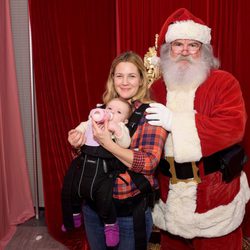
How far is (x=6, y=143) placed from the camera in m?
3.05

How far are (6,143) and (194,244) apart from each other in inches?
72.2

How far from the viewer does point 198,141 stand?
179 cm

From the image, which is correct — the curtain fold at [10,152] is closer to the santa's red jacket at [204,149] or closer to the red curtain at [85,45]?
the red curtain at [85,45]

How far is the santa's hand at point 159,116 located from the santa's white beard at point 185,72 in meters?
0.29

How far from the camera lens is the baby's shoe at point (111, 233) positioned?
5.47 ft

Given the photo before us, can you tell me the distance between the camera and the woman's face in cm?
180

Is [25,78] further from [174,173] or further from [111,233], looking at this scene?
[111,233]

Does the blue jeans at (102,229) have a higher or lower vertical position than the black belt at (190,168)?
lower

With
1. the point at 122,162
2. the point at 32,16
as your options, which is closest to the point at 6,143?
the point at 32,16

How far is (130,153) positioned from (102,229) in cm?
49

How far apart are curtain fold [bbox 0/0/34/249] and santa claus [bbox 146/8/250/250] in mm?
1459

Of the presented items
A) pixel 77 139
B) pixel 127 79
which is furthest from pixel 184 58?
pixel 77 139

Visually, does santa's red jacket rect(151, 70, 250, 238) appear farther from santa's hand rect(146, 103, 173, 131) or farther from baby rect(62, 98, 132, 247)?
baby rect(62, 98, 132, 247)

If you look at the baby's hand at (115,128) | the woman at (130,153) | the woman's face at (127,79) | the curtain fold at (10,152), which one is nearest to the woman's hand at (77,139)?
the woman at (130,153)
